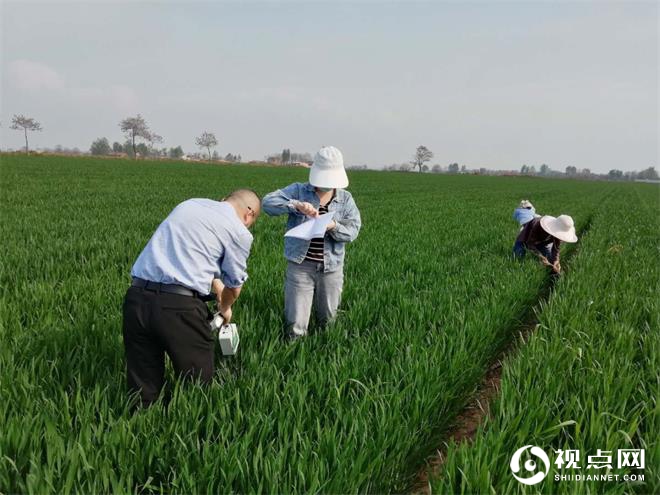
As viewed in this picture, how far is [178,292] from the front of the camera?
2129mm

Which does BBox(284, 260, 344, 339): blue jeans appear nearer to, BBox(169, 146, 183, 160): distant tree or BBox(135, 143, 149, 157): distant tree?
BBox(135, 143, 149, 157): distant tree

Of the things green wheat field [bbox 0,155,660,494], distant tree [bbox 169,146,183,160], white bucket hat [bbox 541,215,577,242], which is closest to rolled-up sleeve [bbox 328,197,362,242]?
green wheat field [bbox 0,155,660,494]

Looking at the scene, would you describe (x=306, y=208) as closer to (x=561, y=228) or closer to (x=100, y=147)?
(x=561, y=228)

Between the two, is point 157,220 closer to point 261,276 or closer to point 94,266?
point 94,266

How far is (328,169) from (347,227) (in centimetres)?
51

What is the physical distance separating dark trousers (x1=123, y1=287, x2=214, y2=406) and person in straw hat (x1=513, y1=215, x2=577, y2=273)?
5026mm

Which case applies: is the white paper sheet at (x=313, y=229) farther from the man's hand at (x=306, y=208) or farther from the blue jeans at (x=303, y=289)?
the blue jeans at (x=303, y=289)

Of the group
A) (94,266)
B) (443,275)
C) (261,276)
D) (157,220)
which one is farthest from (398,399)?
(157,220)

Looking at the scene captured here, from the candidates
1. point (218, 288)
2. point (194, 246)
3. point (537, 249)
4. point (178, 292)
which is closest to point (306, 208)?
point (218, 288)

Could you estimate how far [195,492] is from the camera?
1.50 metres

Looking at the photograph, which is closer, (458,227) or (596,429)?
(596,429)

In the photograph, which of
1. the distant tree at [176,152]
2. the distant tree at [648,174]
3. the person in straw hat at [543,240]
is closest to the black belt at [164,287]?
the person in straw hat at [543,240]

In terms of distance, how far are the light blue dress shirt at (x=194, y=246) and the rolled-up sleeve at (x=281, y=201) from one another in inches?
30.9

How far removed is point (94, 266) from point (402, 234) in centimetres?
604
